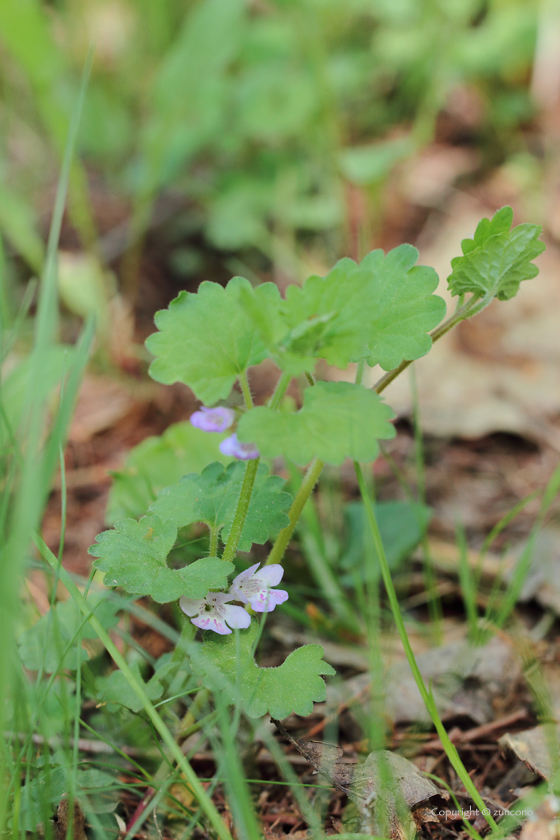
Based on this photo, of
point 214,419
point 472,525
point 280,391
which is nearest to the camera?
point 280,391

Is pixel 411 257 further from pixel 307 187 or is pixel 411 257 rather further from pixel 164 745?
pixel 307 187

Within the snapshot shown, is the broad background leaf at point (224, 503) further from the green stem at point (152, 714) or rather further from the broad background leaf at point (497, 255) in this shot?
the broad background leaf at point (497, 255)

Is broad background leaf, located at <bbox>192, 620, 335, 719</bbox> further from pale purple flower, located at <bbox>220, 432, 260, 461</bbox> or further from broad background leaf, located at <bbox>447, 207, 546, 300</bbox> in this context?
broad background leaf, located at <bbox>447, 207, 546, 300</bbox>

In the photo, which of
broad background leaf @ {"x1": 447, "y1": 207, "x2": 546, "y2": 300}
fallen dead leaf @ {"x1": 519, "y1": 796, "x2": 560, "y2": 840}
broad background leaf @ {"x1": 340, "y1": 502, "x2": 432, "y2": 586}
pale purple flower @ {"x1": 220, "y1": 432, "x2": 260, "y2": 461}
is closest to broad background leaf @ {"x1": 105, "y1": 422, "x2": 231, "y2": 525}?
broad background leaf @ {"x1": 340, "y1": 502, "x2": 432, "y2": 586}

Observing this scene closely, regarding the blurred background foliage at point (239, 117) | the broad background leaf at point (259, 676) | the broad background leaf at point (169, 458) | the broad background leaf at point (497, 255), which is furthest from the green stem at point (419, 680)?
the blurred background foliage at point (239, 117)

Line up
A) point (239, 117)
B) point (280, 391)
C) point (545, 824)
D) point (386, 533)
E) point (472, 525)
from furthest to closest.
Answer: point (239, 117)
point (472, 525)
point (386, 533)
point (280, 391)
point (545, 824)

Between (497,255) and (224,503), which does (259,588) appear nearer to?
(224,503)

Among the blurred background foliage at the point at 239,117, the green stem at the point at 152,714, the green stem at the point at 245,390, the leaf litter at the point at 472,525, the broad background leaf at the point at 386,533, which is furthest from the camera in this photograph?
the blurred background foliage at the point at 239,117

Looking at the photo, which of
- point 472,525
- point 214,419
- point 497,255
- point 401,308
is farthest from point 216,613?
point 472,525
